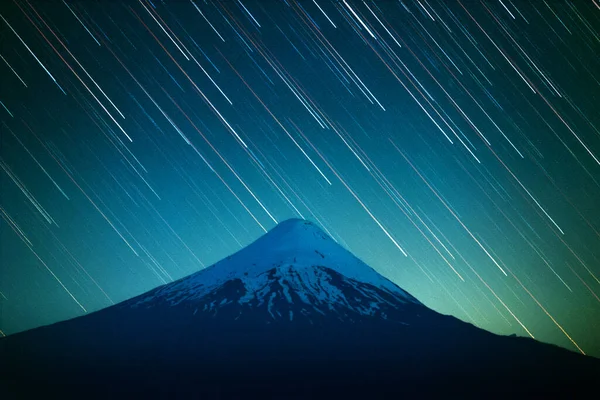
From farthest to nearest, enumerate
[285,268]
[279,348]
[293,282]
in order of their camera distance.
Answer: [285,268] → [293,282] → [279,348]

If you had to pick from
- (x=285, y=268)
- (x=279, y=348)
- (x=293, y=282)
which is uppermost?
(x=285, y=268)

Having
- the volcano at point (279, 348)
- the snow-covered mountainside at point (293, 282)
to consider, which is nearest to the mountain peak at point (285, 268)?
the snow-covered mountainside at point (293, 282)

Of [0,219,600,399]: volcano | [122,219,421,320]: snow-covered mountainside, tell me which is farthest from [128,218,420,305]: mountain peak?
[0,219,600,399]: volcano

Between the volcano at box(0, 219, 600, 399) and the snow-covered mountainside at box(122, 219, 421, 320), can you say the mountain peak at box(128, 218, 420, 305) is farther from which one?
the volcano at box(0, 219, 600, 399)

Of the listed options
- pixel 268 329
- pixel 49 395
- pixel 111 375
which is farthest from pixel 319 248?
pixel 49 395

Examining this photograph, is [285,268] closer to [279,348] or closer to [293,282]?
[293,282]

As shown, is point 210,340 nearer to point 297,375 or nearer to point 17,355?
point 297,375

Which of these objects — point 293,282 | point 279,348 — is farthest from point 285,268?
point 279,348
